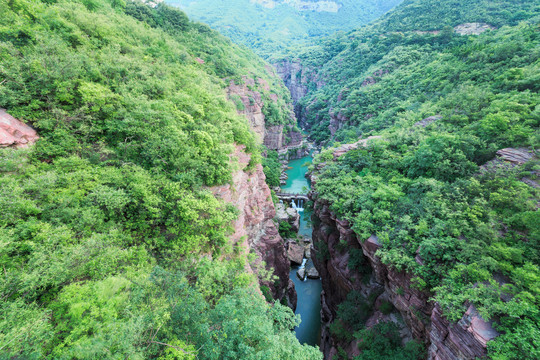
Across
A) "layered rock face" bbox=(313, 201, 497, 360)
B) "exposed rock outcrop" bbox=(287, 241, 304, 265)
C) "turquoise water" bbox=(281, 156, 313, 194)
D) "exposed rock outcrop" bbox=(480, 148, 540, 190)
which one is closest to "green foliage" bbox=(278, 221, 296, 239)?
"exposed rock outcrop" bbox=(287, 241, 304, 265)

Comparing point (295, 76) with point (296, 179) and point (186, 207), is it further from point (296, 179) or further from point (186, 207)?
point (186, 207)

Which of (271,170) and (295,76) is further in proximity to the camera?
(295,76)

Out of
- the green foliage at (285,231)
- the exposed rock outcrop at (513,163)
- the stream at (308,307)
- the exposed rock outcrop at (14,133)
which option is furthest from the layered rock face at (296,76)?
the exposed rock outcrop at (14,133)

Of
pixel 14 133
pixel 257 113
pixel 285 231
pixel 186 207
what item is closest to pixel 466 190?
pixel 186 207

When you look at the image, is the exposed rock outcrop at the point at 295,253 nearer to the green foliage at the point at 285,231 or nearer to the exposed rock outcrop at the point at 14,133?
the green foliage at the point at 285,231

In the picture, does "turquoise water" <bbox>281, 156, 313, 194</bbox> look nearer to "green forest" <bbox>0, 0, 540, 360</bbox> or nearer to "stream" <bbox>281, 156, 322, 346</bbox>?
"stream" <bbox>281, 156, 322, 346</bbox>

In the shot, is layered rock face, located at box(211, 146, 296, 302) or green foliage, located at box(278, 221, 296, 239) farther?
green foliage, located at box(278, 221, 296, 239)
